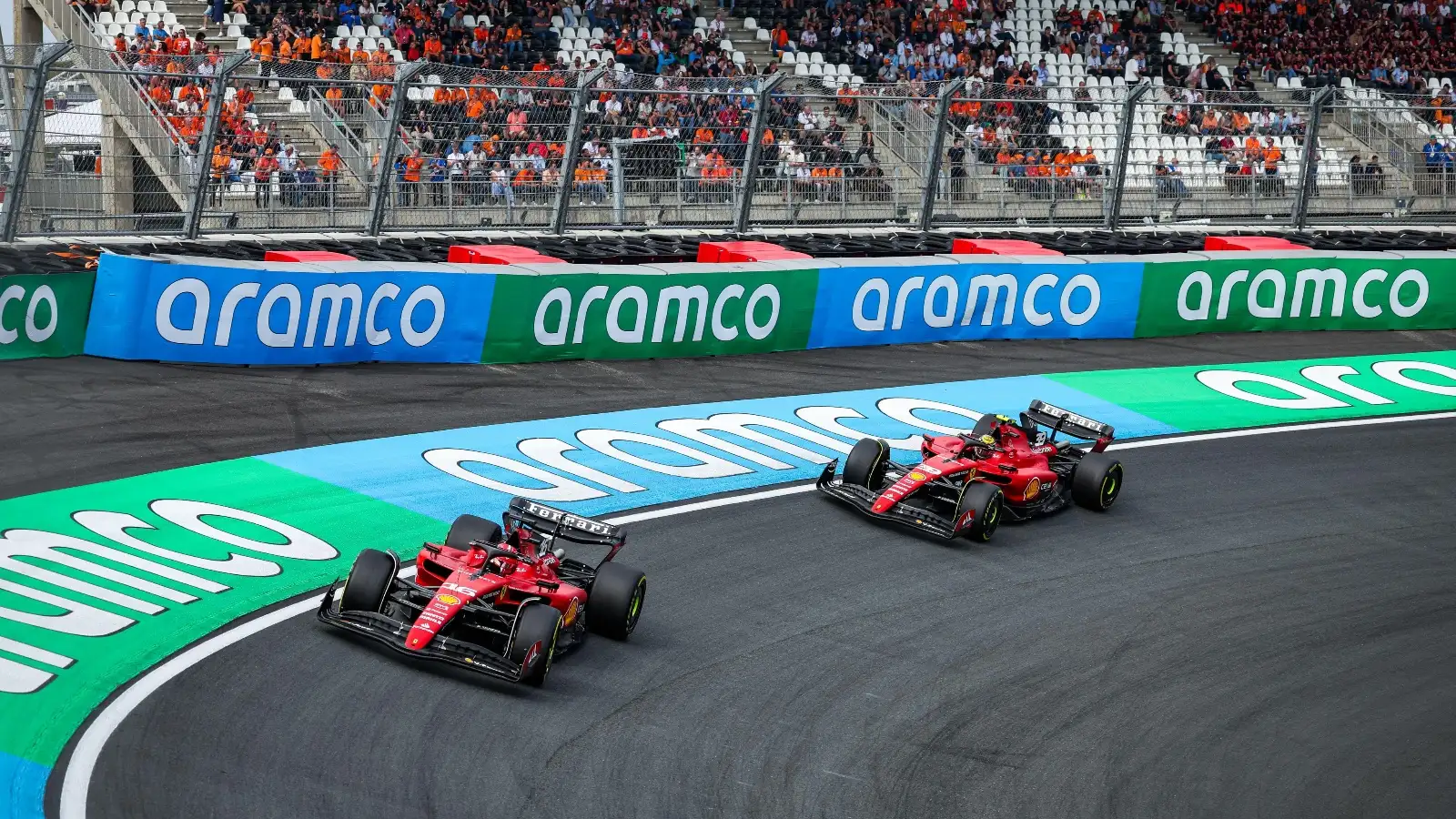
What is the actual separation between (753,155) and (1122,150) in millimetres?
4907

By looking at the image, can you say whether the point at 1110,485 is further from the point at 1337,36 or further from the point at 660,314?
the point at 1337,36

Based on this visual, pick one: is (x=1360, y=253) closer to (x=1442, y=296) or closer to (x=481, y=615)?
(x=1442, y=296)

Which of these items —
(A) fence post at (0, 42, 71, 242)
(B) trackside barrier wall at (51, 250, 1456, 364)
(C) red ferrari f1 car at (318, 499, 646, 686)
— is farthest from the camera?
(A) fence post at (0, 42, 71, 242)

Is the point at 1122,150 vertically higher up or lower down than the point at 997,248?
higher up

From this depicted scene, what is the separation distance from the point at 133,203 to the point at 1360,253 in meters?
13.7

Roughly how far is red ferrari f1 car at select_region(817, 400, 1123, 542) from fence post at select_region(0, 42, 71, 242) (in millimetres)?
7598

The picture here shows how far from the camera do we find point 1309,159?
69.9 feet

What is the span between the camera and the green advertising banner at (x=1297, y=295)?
1839cm

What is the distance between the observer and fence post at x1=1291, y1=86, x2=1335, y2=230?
20.5 metres

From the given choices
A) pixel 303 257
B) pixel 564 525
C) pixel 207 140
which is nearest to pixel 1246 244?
pixel 303 257

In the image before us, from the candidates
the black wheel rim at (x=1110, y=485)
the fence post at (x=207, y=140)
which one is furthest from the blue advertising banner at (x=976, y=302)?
the fence post at (x=207, y=140)

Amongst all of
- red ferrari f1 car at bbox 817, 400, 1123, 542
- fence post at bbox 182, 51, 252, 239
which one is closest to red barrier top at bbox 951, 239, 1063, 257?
→ red ferrari f1 car at bbox 817, 400, 1123, 542

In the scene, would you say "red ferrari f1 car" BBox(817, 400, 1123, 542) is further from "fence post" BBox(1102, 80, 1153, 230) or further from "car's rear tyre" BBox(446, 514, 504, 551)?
"fence post" BBox(1102, 80, 1153, 230)

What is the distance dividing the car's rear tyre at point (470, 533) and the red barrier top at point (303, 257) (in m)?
5.63
